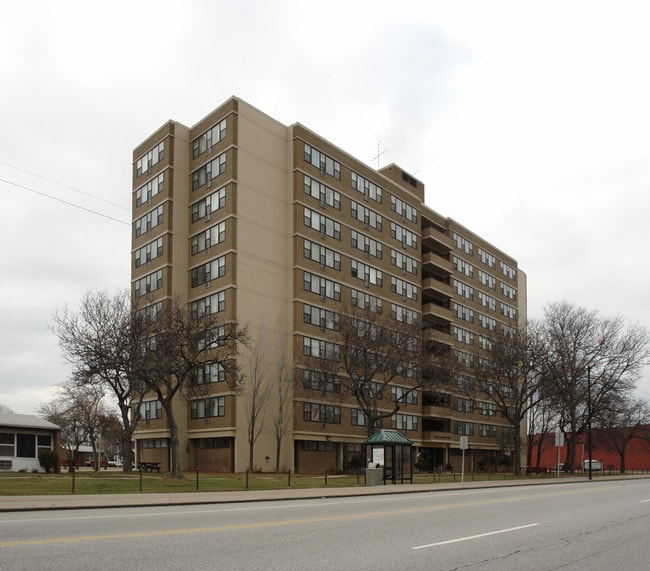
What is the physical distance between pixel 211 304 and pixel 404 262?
78.9 ft

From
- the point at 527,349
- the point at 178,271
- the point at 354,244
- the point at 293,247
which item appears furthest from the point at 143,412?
the point at 527,349

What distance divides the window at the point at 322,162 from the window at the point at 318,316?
11969 mm

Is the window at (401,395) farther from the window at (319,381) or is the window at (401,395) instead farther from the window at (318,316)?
the window at (319,381)

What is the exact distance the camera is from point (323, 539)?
1199 cm

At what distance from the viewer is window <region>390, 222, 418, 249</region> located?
235 feet

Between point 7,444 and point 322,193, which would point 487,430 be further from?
point 7,444

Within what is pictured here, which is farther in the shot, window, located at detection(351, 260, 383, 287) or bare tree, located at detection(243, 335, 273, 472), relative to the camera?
window, located at detection(351, 260, 383, 287)

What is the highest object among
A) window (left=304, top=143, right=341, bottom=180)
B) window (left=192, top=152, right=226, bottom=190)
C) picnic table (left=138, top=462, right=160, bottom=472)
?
window (left=304, top=143, right=341, bottom=180)

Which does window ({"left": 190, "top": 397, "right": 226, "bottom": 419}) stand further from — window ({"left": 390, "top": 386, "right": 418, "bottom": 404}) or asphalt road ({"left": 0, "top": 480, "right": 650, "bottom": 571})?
asphalt road ({"left": 0, "top": 480, "right": 650, "bottom": 571})

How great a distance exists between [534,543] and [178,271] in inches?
1972

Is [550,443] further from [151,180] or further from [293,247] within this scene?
[151,180]

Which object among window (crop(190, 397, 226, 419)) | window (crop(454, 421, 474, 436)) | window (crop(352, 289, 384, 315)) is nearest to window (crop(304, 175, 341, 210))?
window (crop(352, 289, 384, 315))

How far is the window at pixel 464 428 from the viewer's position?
261 feet

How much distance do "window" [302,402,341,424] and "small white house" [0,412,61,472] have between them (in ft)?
61.2
